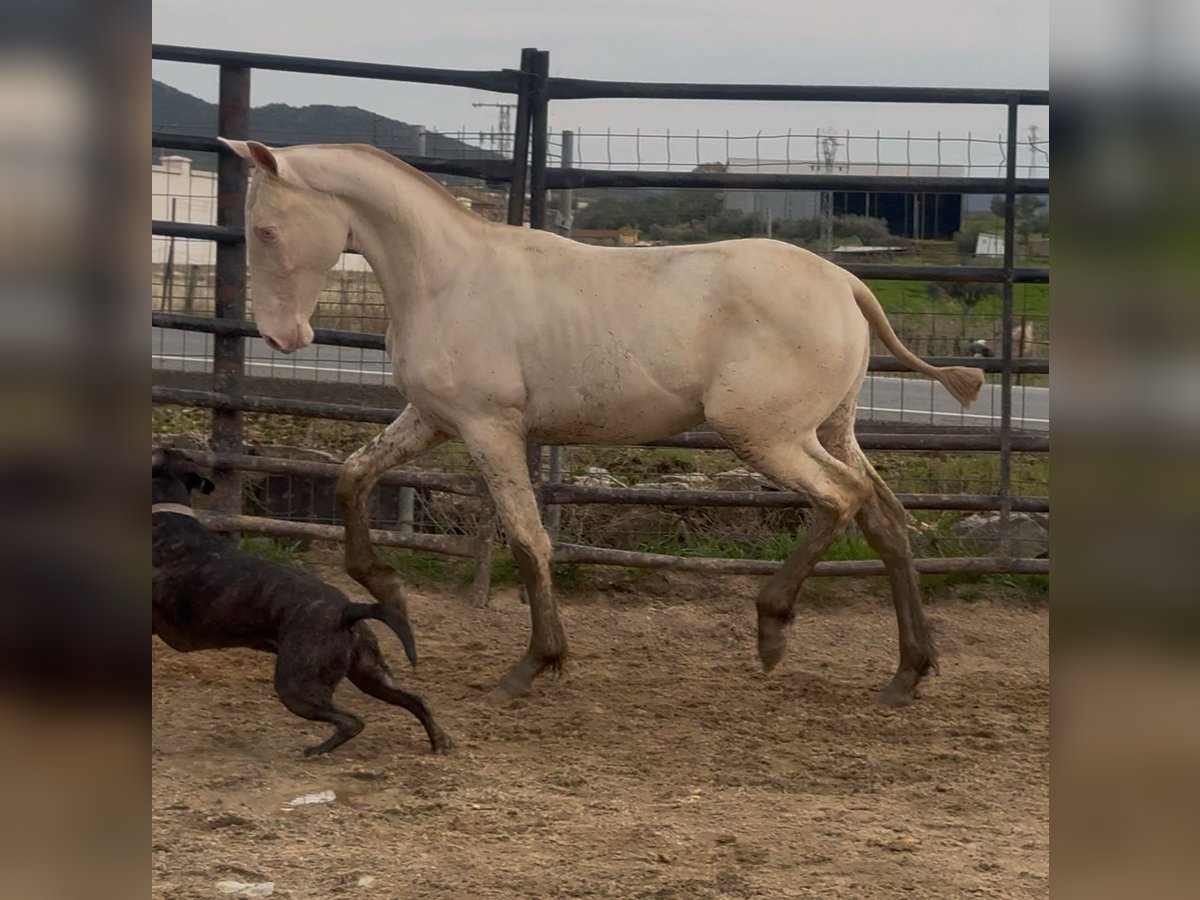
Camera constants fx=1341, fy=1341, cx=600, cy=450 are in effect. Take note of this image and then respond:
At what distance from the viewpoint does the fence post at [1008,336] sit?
229 inches

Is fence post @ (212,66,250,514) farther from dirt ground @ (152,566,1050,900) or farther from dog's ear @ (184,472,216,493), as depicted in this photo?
dog's ear @ (184,472,216,493)

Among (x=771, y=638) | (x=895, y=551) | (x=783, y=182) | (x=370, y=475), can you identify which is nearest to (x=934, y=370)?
(x=895, y=551)

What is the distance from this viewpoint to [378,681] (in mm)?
3898

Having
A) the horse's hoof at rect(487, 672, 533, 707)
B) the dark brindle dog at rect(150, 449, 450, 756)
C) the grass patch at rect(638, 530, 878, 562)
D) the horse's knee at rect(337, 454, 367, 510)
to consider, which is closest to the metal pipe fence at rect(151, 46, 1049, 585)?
the grass patch at rect(638, 530, 878, 562)

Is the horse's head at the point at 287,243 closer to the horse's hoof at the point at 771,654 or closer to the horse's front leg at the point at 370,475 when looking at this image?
the horse's front leg at the point at 370,475

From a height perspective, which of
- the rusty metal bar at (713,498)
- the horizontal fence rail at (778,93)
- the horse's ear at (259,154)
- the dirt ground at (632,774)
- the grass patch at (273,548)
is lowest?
the dirt ground at (632,774)

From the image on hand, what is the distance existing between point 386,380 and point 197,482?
6056 millimetres

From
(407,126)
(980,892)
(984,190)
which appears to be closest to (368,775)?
(980,892)

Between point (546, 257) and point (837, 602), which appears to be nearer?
point (546, 257)

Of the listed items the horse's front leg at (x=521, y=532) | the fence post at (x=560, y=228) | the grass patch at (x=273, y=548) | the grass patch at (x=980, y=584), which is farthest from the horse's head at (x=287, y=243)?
the grass patch at (x=980, y=584)

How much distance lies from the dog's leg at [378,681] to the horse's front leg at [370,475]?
963 millimetres
